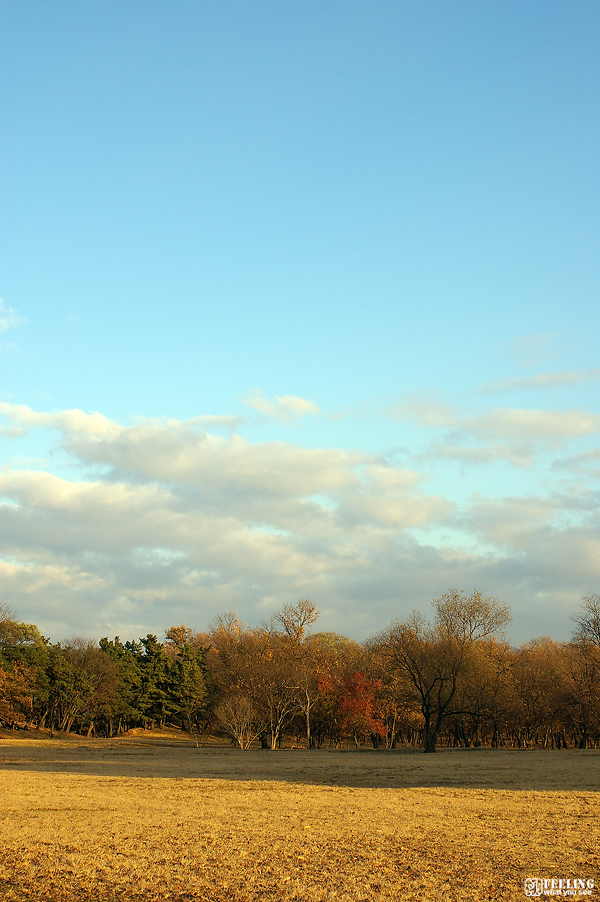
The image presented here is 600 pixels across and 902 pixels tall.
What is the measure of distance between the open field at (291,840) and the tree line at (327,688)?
3603 centimetres

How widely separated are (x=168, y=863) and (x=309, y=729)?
5435 cm

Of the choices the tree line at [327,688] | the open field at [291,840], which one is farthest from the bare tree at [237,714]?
the open field at [291,840]

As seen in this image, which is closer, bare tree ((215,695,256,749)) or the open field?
the open field

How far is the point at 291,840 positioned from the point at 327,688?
176 ft

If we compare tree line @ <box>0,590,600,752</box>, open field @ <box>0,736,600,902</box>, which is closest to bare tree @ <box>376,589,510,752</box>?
tree line @ <box>0,590,600,752</box>

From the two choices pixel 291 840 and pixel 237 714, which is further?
pixel 237 714

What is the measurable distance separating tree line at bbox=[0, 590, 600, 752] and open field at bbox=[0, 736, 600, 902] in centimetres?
3603

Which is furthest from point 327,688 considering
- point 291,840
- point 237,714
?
point 291,840

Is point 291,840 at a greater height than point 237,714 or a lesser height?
greater

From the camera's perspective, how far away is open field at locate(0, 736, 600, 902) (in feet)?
33.3

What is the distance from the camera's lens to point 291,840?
13.5m

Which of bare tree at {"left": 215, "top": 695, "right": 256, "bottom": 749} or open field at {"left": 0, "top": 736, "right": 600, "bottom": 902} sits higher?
open field at {"left": 0, "top": 736, "right": 600, "bottom": 902}

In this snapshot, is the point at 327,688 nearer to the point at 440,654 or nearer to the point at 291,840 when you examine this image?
the point at 440,654

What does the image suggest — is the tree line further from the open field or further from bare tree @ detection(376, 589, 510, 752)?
the open field
